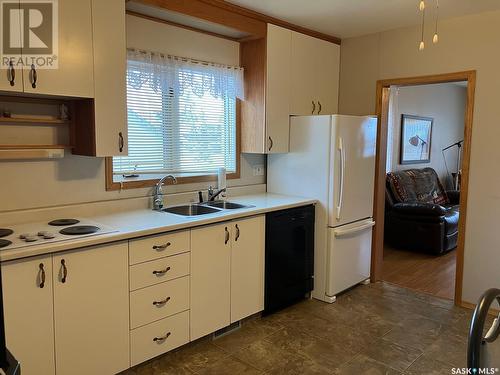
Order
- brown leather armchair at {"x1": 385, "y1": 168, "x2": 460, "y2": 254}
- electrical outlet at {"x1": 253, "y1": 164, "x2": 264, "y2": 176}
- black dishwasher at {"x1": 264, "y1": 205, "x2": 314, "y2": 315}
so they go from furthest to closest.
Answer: brown leather armchair at {"x1": 385, "y1": 168, "x2": 460, "y2": 254}
electrical outlet at {"x1": 253, "y1": 164, "x2": 264, "y2": 176}
black dishwasher at {"x1": 264, "y1": 205, "x2": 314, "y2": 315}

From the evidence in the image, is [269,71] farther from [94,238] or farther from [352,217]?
[94,238]

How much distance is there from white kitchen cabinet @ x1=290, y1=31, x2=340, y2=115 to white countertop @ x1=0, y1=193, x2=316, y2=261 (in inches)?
38.1

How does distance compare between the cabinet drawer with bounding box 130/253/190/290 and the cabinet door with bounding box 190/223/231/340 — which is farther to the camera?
the cabinet door with bounding box 190/223/231/340

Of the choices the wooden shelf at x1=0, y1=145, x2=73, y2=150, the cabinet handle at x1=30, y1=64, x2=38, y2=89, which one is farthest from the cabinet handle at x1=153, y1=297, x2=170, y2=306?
the cabinet handle at x1=30, y1=64, x2=38, y2=89

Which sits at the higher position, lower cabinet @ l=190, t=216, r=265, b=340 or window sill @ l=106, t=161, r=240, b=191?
window sill @ l=106, t=161, r=240, b=191

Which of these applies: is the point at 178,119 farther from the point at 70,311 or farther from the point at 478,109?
the point at 478,109

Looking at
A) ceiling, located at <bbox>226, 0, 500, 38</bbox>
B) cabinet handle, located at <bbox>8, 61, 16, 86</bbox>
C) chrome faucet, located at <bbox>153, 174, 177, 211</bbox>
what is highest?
ceiling, located at <bbox>226, 0, 500, 38</bbox>

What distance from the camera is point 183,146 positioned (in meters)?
3.50

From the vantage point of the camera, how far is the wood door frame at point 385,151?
354cm

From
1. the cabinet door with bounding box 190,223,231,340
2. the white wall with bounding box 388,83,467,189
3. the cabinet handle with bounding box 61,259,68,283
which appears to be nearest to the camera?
the cabinet handle with bounding box 61,259,68,283

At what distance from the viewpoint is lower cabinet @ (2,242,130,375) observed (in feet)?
6.69

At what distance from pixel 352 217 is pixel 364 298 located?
74 centimetres

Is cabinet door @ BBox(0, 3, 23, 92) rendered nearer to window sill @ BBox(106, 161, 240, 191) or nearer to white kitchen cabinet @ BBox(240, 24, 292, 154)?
window sill @ BBox(106, 161, 240, 191)

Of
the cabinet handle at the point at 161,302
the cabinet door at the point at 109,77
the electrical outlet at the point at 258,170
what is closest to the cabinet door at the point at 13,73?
the cabinet door at the point at 109,77
